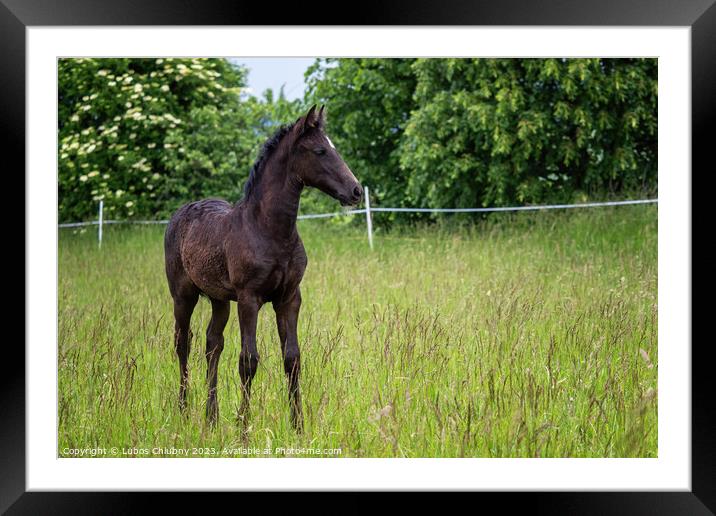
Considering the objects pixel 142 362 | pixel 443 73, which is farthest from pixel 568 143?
pixel 142 362

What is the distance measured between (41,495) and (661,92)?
4.37m

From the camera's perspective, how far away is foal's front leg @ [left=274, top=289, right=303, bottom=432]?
15.3ft

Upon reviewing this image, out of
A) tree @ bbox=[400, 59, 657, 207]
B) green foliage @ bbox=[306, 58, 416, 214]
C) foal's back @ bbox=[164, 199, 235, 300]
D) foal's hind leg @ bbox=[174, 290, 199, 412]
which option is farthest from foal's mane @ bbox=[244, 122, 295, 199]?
green foliage @ bbox=[306, 58, 416, 214]

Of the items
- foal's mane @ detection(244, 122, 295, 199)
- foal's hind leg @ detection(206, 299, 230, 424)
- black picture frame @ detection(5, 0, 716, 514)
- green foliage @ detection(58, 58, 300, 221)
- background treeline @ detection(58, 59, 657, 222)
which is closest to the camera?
black picture frame @ detection(5, 0, 716, 514)

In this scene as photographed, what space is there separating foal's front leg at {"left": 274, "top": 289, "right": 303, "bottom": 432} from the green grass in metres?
0.11

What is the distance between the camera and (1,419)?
370 centimetres

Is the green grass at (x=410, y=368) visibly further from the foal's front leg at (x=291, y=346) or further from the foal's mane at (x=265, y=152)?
the foal's mane at (x=265, y=152)

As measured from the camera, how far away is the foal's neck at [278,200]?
4531 millimetres

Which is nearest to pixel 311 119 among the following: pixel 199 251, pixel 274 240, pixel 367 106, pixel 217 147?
pixel 274 240

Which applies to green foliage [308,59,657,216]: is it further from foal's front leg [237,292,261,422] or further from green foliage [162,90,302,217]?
foal's front leg [237,292,261,422]
